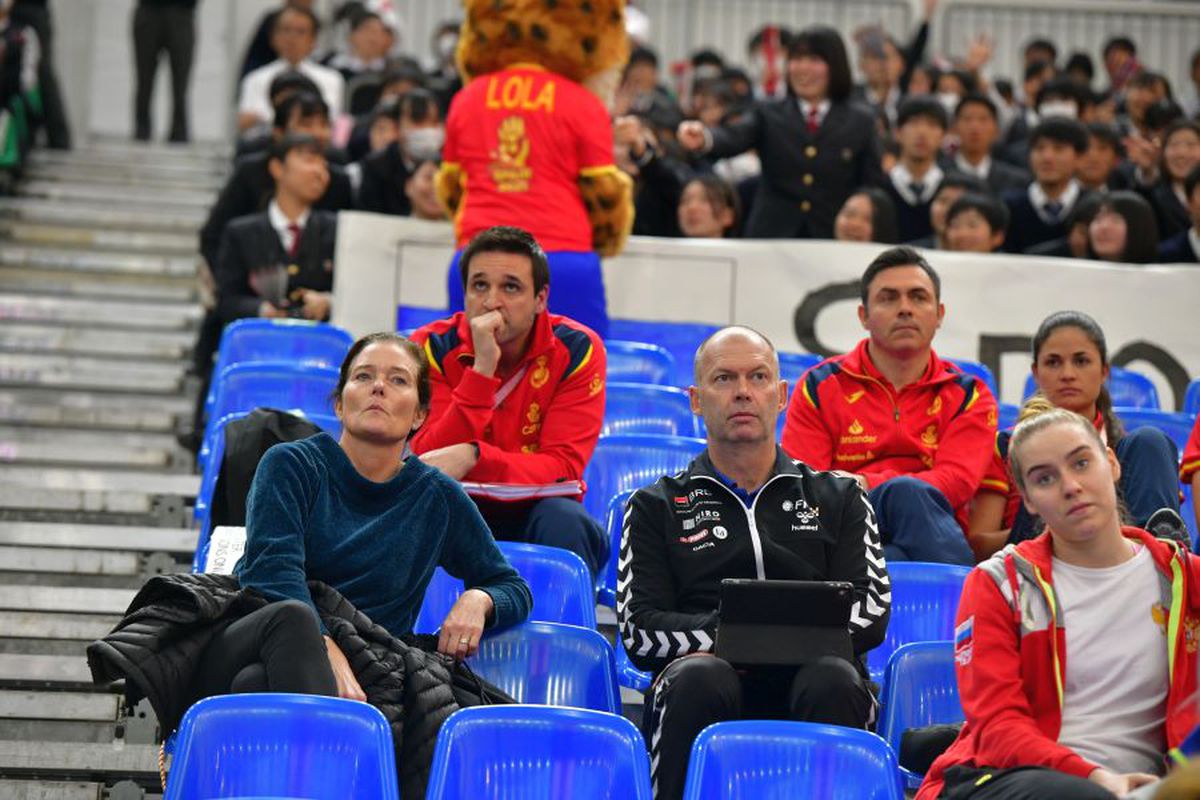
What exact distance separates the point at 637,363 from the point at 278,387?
4.52 ft

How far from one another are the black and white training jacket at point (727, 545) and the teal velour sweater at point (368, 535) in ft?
0.94

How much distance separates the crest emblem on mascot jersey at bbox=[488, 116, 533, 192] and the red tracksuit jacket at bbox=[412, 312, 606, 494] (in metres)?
1.42

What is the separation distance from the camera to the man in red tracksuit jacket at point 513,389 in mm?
4883

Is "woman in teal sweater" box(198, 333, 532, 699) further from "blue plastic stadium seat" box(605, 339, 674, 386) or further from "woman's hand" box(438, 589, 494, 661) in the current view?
"blue plastic stadium seat" box(605, 339, 674, 386)

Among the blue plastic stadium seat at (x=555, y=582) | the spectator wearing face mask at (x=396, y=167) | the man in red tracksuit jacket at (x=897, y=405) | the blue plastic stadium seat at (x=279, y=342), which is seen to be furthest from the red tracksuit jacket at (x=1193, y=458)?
the spectator wearing face mask at (x=396, y=167)

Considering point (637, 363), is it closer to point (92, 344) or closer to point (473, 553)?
point (473, 553)

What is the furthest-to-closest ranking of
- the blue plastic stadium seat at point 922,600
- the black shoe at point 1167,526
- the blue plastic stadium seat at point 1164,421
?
1. the blue plastic stadium seat at point 1164,421
2. the blue plastic stadium seat at point 922,600
3. the black shoe at point 1167,526

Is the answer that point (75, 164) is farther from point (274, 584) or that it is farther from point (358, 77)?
point (274, 584)

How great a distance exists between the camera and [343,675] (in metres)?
3.74

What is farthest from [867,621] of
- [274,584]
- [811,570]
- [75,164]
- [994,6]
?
[994,6]

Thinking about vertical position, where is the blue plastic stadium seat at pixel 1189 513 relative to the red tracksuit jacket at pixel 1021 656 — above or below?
Answer: above

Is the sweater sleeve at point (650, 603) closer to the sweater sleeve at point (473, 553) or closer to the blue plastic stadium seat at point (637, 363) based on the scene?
the sweater sleeve at point (473, 553)

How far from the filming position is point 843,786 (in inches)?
138

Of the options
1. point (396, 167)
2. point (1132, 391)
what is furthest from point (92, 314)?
point (1132, 391)
